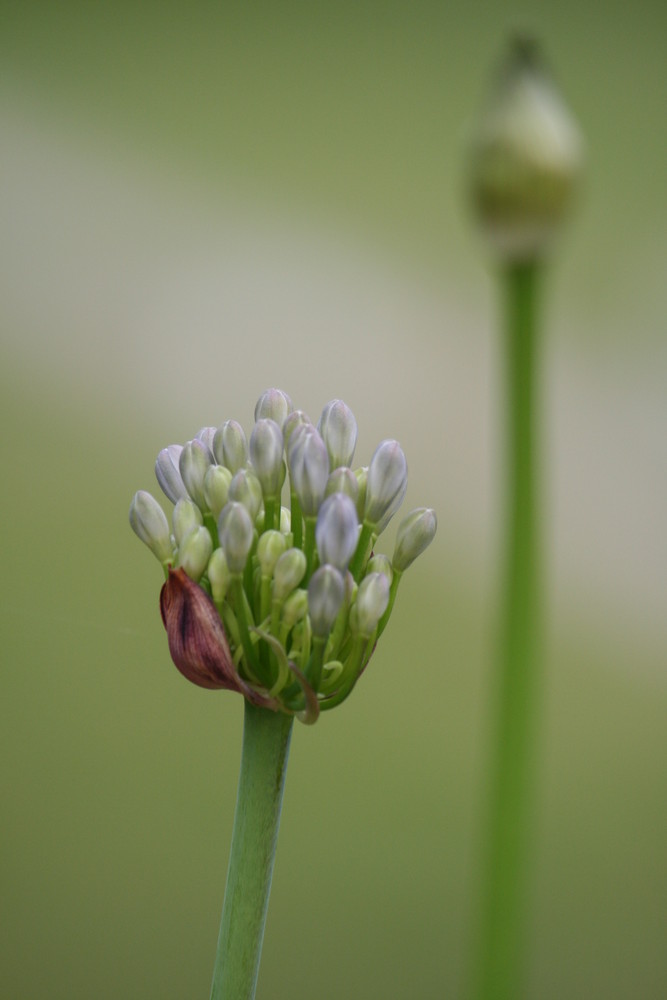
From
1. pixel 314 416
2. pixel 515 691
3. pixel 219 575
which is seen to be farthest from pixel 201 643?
pixel 314 416

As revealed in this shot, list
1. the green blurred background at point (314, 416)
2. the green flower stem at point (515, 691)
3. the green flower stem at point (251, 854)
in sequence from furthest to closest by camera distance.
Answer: the green blurred background at point (314, 416)
the green flower stem at point (251, 854)
the green flower stem at point (515, 691)

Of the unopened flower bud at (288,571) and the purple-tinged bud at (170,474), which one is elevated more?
the purple-tinged bud at (170,474)

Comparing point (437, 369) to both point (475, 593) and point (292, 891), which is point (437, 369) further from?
point (292, 891)

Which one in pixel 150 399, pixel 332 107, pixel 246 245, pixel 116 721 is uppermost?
pixel 332 107

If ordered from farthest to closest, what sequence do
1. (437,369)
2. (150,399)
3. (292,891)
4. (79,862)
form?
(437,369)
(150,399)
(292,891)
(79,862)

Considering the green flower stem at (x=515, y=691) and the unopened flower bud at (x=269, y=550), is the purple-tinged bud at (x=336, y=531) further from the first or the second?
the green flower stem at (x=515, y=691)

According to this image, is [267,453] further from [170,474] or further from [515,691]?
[515,691]

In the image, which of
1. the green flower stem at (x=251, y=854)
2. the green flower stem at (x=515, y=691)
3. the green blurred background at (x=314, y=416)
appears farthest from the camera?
the green blurred background at (x=314, y=416)

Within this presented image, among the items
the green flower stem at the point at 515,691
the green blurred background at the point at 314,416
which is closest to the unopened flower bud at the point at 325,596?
the green flower stem at the point at 515,691

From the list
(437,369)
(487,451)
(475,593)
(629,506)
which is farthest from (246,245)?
(629,506)
